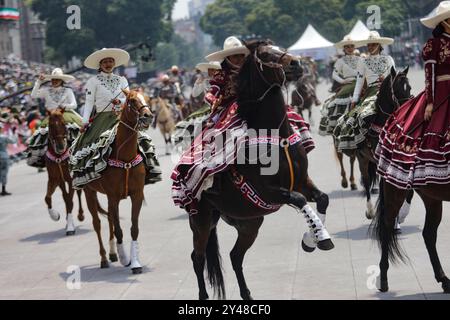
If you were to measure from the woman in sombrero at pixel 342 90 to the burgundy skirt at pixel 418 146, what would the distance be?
26.1 feet

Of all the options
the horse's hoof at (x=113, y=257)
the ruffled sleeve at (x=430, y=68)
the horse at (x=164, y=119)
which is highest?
the ruffled sleeve at (x=430, y=68)

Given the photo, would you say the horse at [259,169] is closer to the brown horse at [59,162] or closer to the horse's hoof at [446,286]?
the horse's hoof at [446,286]

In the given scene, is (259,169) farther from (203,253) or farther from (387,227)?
(387,227)

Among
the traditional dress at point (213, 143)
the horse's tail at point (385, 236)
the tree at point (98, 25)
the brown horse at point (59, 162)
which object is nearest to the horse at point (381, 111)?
the horse's tail at point (385, 236)

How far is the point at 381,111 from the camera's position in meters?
14.6

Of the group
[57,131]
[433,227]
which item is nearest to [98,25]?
[57,131]

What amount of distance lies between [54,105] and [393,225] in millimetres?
8770

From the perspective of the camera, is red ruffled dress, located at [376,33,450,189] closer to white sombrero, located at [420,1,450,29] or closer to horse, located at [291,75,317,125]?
white sombrero, located at [420,1,450,29]

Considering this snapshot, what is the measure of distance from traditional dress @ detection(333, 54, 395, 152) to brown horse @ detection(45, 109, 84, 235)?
15.0ft

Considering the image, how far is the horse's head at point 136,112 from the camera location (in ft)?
41.7

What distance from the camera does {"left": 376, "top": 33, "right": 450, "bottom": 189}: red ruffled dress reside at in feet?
32.3

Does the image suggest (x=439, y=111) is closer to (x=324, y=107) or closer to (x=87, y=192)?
(x=87, y=192)

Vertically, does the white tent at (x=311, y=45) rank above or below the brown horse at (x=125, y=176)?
below
